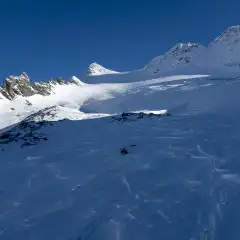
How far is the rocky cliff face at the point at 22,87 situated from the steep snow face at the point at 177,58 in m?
32.6

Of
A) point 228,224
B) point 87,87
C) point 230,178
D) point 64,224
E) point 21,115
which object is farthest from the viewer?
point 87,87

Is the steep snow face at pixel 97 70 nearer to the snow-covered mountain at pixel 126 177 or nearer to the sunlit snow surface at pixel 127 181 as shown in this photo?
the snow-covered mountain at pixel 126 177

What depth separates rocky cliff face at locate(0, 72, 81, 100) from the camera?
167ft

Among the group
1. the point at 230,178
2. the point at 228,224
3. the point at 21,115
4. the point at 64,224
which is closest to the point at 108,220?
the point at 64,224

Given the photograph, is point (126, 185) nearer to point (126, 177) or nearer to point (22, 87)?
point (126, 177)

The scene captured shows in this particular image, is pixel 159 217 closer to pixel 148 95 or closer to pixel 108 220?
pixel 108 220

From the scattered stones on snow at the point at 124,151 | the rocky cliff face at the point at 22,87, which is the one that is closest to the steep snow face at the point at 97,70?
the rocky cliff face at the point at 22,87

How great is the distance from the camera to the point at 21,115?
140 feet

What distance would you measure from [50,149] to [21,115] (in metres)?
25.4

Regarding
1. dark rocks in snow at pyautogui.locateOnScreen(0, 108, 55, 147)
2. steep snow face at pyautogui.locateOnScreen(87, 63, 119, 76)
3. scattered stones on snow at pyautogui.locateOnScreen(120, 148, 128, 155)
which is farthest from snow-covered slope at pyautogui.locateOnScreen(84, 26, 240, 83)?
scattered stones on snow at pyautogui.locateOnScreen(120, 148, 128, 155)

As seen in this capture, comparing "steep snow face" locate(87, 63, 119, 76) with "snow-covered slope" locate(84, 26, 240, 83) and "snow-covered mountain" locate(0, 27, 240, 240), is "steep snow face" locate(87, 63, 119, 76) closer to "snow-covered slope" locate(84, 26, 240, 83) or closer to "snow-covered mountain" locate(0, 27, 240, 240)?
"snow-covered slope" locate(84, 26, 240, 83)

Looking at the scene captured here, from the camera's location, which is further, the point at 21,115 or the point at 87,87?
the point at 87,87

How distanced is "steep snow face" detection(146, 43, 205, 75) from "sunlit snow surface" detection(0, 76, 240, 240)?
214ft

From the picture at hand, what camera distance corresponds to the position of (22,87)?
175ft
